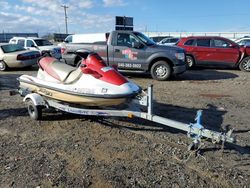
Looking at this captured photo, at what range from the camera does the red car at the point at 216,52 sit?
14.2m

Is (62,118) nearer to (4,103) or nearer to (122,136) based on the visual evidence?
(122,136)

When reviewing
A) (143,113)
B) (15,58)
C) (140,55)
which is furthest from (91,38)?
(143,113)

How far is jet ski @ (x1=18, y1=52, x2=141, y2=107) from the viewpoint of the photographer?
511 cm

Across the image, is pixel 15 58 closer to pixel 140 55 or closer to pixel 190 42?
pixel 140 55

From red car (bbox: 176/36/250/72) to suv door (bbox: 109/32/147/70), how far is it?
4.21 m

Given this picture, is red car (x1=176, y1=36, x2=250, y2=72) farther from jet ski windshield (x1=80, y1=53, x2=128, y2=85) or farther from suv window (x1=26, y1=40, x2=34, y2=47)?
jet ski windshield (x1=80, y1=53, x2=128, y2=85)

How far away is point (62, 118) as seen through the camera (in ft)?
20.7

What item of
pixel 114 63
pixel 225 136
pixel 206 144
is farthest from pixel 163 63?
pixel 225 136

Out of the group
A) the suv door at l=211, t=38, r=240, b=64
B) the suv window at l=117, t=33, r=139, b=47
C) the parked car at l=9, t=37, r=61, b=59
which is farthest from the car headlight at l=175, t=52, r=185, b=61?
the parked car at l=9, t=37, r=61, b=59

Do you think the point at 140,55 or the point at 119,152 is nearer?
the point at 119,152

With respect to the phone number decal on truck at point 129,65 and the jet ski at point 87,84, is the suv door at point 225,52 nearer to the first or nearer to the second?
the phone number decal on truck at point 129,65

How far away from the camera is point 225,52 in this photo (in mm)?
14242

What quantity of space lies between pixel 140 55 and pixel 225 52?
5074 millimetres

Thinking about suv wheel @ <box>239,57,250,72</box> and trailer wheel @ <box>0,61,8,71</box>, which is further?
trailer wheel @ <box>0,61,8,71</box>
